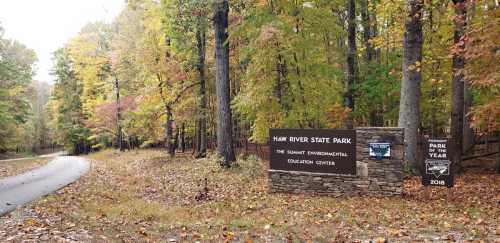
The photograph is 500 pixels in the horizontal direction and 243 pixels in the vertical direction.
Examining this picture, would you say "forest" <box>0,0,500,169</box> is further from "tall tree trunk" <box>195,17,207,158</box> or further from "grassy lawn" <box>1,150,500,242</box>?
"grassy lawn" <box>1,150,500,242</box>

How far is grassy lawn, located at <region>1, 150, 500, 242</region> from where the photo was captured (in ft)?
22.5

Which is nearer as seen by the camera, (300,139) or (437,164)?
(437,164)

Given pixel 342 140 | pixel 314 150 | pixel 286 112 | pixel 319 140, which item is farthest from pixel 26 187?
pixel 342 140

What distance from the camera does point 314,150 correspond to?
10.9 metres

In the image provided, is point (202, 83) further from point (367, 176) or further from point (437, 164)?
point (437, 164)


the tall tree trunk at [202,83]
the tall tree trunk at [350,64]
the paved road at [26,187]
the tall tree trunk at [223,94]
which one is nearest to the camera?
the paved road at [26,187]

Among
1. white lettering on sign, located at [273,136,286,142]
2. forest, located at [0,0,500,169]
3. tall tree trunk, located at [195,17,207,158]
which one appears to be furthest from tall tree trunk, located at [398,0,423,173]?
tall tree trunk, located at [195,17,207,158]

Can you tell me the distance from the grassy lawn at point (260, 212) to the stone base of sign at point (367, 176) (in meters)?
0.32

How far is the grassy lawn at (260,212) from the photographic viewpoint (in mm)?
6852

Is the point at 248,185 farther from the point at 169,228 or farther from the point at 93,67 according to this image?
the point at 93,67

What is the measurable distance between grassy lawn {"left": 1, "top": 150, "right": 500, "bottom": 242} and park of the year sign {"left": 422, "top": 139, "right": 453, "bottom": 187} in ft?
1.50

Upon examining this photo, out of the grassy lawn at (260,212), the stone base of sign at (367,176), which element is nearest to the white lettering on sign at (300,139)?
the stone base of sign at (367,176)

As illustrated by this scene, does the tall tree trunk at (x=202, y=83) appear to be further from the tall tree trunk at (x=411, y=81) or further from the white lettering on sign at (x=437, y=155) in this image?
the white lettering on sign at (x=437, y=155)

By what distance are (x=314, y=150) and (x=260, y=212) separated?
2.71 metres
